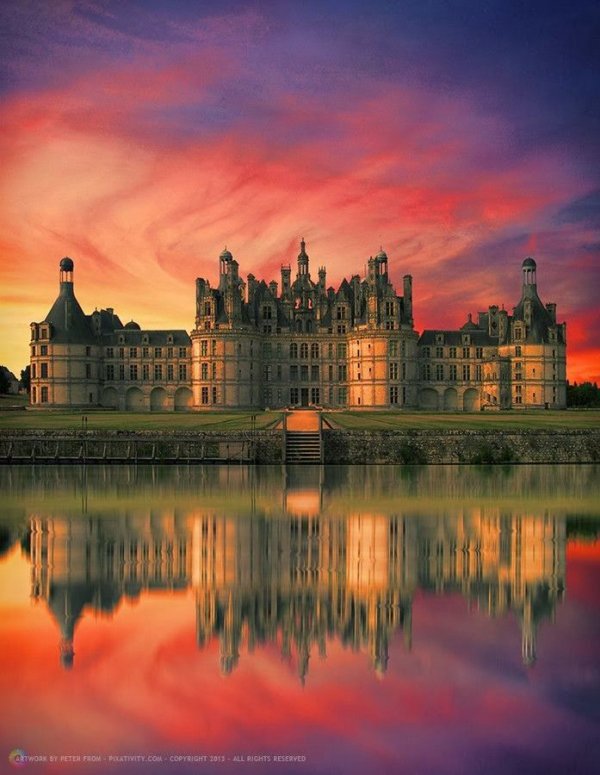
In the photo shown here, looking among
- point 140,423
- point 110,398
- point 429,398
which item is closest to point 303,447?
point 140,423

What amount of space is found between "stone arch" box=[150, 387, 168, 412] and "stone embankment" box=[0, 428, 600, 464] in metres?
50.2

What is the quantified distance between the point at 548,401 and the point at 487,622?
81.0 metres

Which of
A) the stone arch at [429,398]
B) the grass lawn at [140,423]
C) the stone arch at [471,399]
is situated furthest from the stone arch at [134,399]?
the stone arch at [471,399]

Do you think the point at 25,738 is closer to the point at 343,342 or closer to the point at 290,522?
the point at 290,522

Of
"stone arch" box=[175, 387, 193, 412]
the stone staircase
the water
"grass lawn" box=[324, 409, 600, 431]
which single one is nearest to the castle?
"stone arch" box=[175, 387, 193, 412]

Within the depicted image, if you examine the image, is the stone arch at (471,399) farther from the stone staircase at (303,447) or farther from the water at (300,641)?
the water at (300,641)

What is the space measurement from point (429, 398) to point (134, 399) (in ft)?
93.3

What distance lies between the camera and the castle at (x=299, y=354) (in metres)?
87.2

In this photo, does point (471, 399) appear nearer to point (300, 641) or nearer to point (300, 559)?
point (300, 559)

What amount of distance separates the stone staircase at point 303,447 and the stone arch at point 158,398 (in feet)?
169

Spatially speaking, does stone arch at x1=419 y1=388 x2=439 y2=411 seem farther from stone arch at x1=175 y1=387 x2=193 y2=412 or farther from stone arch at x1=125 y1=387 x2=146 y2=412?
stone arch at x1=125 y1=387 x2=146 y2=412

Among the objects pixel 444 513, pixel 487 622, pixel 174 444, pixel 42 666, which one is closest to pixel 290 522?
pixel 444 513

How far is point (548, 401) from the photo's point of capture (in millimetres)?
91750

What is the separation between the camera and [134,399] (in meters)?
91.6
